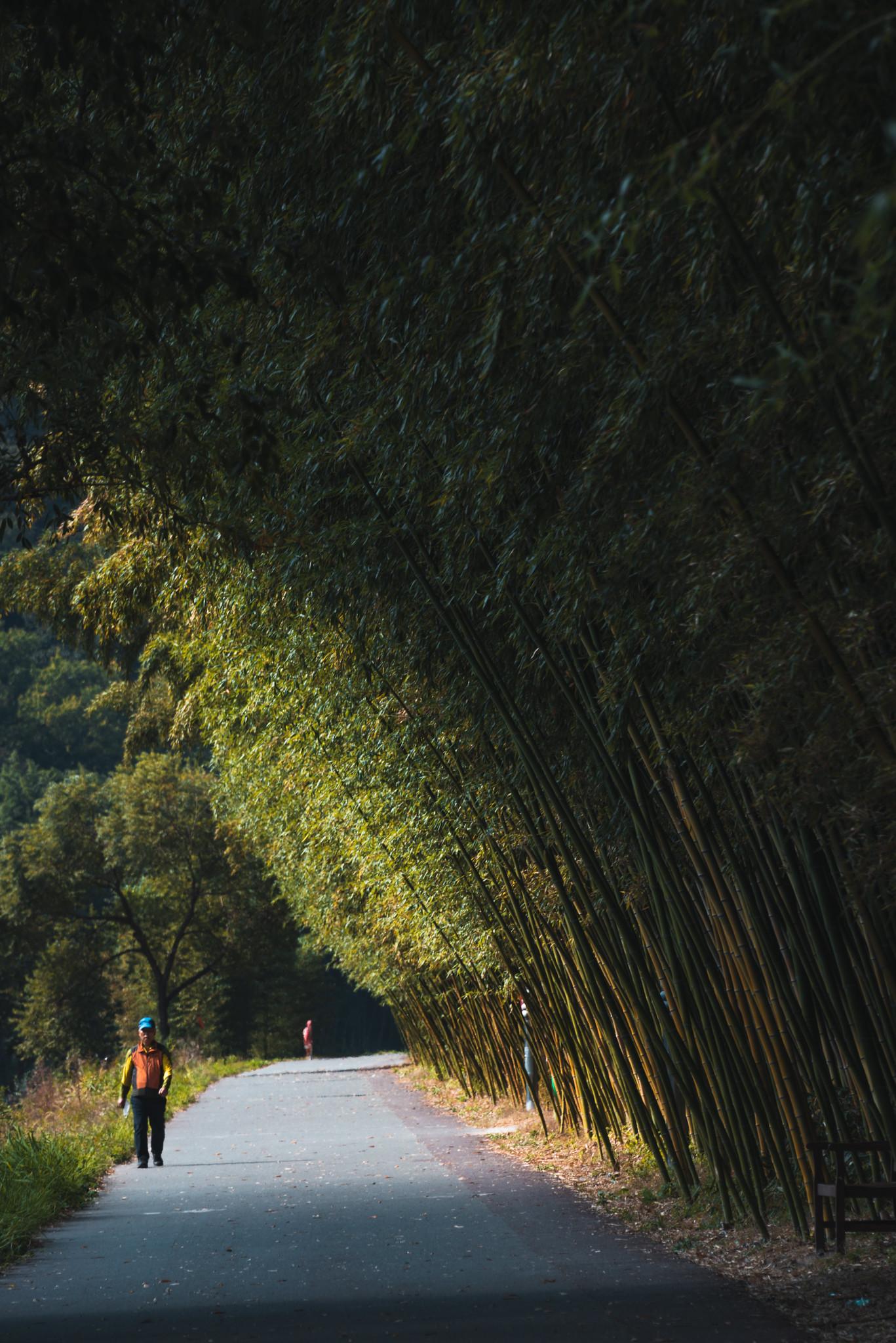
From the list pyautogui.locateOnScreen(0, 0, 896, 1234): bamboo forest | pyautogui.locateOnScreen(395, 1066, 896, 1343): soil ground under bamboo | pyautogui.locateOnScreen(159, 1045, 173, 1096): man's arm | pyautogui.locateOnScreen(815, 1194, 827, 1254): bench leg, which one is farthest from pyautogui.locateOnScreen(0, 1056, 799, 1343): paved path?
pyautogui.locateOnScreen(0, 0, 896, 1234): bamboo forest

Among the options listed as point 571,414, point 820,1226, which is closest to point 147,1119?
point 820,1226

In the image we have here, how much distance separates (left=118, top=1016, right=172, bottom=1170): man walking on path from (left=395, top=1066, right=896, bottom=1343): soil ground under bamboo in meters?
3.00

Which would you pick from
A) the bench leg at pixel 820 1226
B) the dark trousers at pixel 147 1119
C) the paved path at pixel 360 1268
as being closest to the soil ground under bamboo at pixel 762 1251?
the bench leg at pixel 820 1226

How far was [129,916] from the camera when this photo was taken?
3491cm

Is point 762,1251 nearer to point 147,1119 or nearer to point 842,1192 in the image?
point 842,1192

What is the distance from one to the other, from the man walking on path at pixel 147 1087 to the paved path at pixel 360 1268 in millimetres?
213

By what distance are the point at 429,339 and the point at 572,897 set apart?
4.70 m

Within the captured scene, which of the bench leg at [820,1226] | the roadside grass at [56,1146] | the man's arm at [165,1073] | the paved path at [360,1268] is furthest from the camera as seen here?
the man's arm at [165,1073]

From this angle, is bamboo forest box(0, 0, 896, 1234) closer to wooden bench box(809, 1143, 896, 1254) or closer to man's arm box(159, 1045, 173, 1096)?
wooden bench box(809, 1143, 896, 1254)

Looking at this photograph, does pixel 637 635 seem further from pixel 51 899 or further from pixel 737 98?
pixel 51 899

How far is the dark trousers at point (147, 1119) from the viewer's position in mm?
10414

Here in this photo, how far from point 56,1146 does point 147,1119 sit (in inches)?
47.4

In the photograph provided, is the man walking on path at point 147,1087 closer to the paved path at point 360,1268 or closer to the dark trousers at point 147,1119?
the dark trousers at point 147,1119

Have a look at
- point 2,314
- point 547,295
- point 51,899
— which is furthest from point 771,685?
point 51,899
